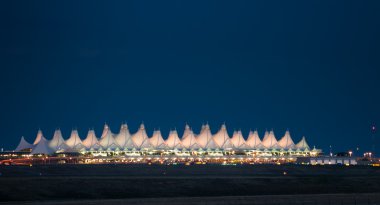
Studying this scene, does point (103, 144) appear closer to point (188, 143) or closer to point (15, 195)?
point (188, 143)

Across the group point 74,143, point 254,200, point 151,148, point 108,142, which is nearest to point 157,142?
point 151,148

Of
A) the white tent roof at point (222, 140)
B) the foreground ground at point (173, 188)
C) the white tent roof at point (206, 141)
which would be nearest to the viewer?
the foreground ground at point (173, 188)

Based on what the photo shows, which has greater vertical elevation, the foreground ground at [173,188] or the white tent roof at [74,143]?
the white tent roof at [74,143]

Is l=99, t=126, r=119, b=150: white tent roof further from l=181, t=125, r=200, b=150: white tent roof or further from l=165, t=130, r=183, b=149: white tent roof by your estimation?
l=181, t=125, r=200, b=150: white tent roof

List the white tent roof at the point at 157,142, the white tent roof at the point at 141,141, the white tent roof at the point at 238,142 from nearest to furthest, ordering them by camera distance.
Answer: the white tent roof at the point at 141,141 → the white tent roof at the point at 157,142 → the white tent roof at the point at 238,142

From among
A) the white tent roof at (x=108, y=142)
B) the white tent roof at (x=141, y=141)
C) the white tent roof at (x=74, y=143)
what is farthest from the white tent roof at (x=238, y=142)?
the white tent roof at (x=74, y=143)

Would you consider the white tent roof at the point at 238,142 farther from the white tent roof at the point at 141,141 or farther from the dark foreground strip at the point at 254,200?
the dark foreground strip at the point at 254,200

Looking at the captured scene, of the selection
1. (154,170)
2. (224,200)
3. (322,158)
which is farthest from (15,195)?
(322,158)

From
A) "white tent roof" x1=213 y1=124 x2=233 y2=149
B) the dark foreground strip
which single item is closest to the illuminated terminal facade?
"white tent roof" x1=213 y1=124 x2=233 y2=149

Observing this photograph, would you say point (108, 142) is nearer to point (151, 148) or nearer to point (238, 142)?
point (151, 148)
